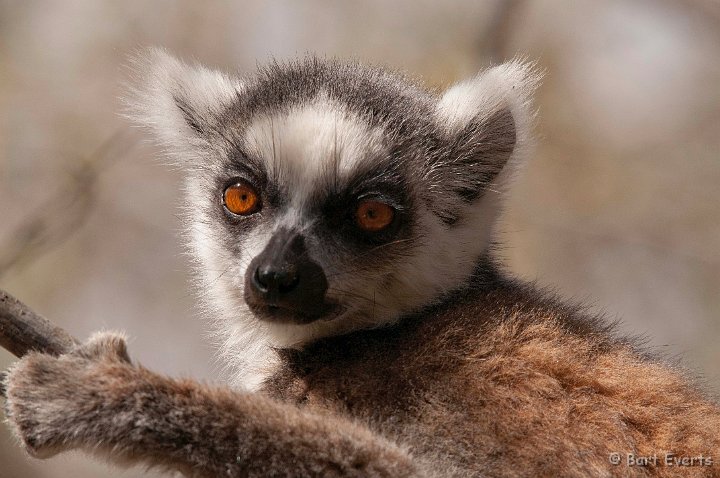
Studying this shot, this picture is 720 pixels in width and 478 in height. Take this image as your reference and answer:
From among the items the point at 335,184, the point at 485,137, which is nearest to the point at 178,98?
the point at 335,184

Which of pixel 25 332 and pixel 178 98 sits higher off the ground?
pixel 178 98

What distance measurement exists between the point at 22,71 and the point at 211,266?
8.74 m

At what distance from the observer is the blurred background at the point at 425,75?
11.5 m

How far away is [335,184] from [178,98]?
1697mm

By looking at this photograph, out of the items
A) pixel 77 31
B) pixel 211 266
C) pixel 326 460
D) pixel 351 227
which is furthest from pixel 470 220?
pixel 77 31

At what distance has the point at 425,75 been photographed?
1124cm

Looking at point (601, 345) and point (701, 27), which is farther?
point (701, 27)

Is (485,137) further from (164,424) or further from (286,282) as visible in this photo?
(164,424)

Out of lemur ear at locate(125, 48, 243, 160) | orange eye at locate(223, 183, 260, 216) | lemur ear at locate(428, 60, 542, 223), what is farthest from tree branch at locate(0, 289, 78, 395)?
lemur ear at locate(428, 60, 542, 223)

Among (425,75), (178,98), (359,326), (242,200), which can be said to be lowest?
(359,326)

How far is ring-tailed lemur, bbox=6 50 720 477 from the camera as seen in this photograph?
11.9ft

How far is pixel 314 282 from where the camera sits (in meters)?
4.45

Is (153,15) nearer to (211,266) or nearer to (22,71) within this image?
(22,71)

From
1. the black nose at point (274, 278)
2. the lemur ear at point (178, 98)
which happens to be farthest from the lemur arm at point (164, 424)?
the lemur ear at point (178, 98)
